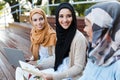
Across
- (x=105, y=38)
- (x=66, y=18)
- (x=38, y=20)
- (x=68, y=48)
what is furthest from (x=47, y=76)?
(x=38, y=20)

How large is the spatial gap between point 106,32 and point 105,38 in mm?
35

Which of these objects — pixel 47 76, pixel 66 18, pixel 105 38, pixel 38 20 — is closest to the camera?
pixel 105 38

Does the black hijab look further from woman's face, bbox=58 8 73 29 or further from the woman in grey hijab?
the woman in grey hijab

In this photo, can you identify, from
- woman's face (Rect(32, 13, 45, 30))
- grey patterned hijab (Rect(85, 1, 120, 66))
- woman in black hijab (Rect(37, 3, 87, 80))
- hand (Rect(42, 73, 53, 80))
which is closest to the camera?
grey patterned hijab (Rect(85, 1, 120, 66))

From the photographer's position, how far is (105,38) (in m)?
1.58

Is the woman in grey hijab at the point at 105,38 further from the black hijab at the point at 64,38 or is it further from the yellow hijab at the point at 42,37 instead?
the yellow hijab at the point at 42,37

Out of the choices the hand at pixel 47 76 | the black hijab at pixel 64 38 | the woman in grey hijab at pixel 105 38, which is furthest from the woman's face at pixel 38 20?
the woman in grey hijab at pixel 105 38

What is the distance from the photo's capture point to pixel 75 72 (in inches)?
86.5

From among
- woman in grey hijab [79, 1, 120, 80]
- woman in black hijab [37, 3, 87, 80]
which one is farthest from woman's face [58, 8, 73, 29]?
woman in grey hijab [79, 1, 120, 80]

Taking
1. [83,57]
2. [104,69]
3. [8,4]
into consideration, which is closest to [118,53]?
[104,69]

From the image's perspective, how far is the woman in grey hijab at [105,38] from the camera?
154 centimetres

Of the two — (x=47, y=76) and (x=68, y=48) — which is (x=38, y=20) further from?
(x=47, y=76)

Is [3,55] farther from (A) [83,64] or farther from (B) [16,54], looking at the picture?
(A) [83,64]

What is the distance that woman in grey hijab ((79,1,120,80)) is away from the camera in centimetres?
154
